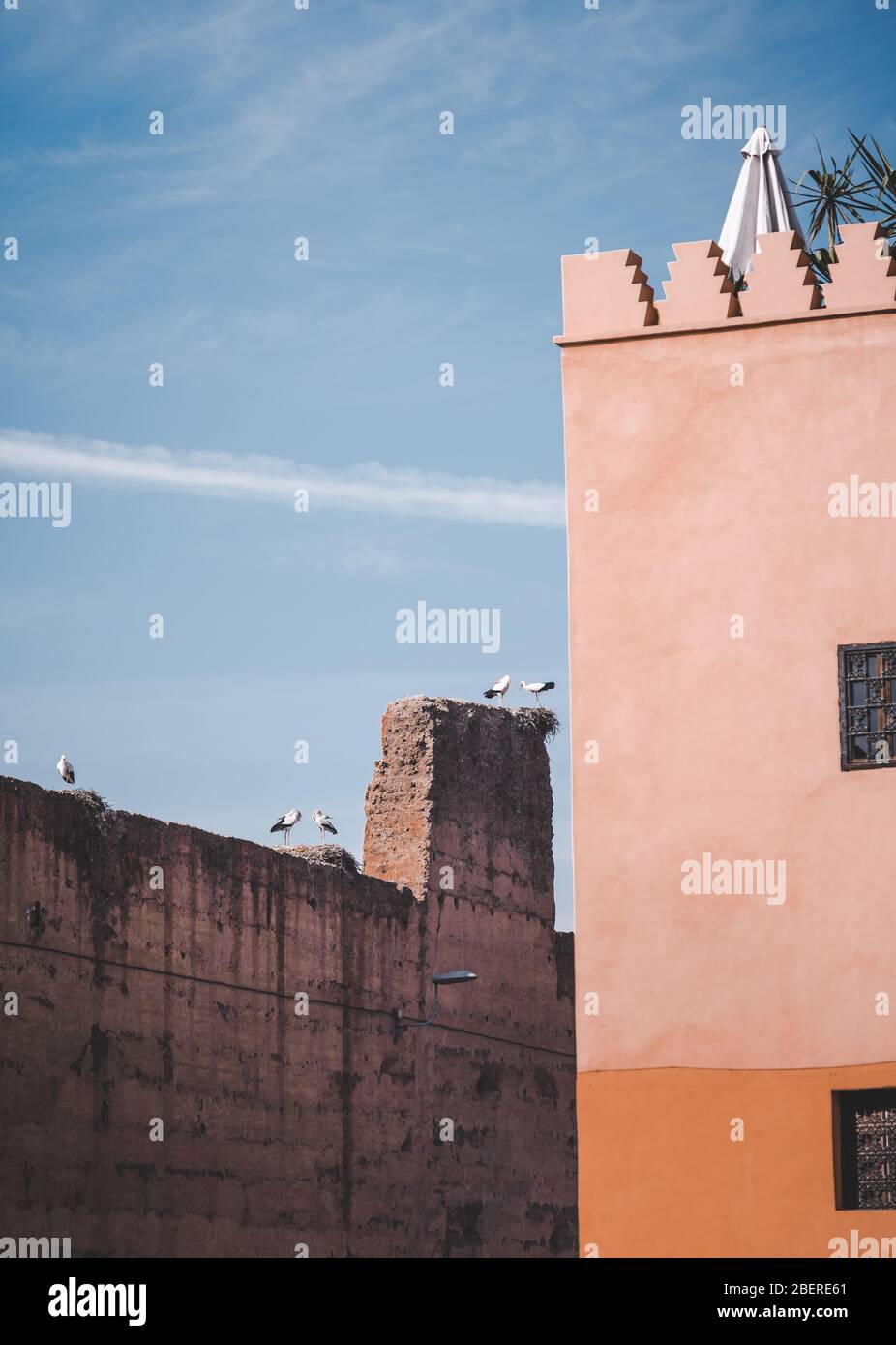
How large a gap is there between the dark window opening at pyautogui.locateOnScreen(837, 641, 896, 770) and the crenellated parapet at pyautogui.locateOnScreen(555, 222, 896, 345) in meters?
1.75

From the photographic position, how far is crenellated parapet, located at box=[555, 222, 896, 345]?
35.7 feet

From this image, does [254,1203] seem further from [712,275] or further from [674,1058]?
[712,275]

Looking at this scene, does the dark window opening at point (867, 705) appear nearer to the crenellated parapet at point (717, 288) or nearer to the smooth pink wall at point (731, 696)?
the smooth pink wall at point (731, 696)

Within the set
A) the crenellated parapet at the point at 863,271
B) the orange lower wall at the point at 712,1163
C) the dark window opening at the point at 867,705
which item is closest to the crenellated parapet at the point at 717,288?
the crenellated parapet at the point at 863,271

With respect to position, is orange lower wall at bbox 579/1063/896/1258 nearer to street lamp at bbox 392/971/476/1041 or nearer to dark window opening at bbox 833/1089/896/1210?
dark window opening at bbox 833/1089/896/1210

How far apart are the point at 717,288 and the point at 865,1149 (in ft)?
14.4

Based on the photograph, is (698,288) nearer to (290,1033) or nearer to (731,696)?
(731,696)

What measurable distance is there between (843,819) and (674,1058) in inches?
56.0

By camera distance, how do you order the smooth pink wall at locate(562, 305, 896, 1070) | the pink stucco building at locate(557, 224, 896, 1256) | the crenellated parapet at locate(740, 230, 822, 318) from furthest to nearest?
the crenellated parapet at locate(740, 230, 822, 318), the smooth pink wall at locate(562, 305, 896, 1070), the pink stucco building at locate(557, 224, 896, 1256)

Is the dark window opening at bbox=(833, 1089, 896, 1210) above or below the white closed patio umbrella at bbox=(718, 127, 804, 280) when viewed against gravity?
below

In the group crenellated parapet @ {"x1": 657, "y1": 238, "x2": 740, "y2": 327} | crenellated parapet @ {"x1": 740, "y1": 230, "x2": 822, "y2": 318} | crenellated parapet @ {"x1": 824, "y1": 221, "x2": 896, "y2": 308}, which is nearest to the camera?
crenellated parapet @ {"x1": 824, "y1": 221, "x2": 896, "y2": 308}

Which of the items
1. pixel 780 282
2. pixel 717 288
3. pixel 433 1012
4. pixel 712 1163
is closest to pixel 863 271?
pixel 780 282

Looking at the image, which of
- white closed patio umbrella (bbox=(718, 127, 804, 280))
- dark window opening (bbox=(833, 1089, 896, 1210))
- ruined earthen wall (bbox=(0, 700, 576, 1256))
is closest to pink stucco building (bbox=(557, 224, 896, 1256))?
dark window opening (bbox=(833, 1089, 896, 1210))
